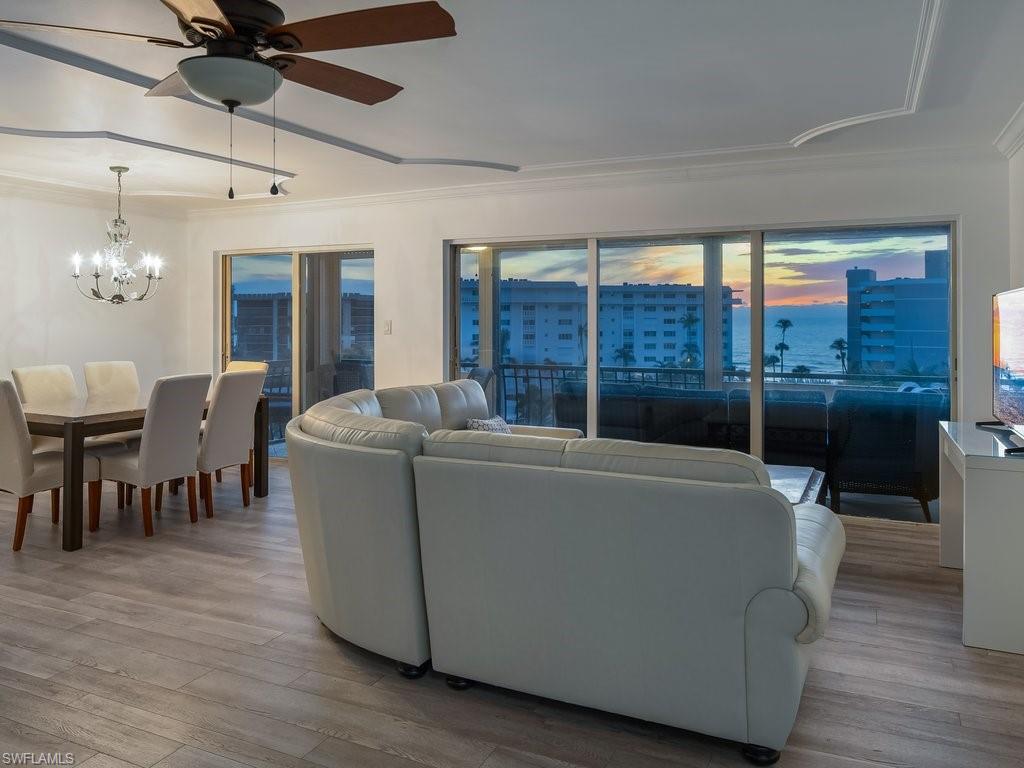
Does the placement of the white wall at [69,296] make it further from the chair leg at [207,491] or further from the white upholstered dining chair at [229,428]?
the chair leg at [207,491]

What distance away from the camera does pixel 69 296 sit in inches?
252

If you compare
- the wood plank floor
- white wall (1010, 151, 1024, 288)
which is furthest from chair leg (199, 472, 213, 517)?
white wall (1010, 151, 1024, 288)

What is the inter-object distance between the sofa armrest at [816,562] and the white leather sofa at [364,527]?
→ 1.21m

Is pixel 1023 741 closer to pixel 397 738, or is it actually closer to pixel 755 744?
pixel 755 744

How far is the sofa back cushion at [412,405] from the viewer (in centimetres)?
406

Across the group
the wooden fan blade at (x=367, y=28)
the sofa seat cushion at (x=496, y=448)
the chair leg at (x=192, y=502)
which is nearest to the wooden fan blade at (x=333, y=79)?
the wooden fan blade at (x=367, y=28)

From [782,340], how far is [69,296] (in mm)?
5843

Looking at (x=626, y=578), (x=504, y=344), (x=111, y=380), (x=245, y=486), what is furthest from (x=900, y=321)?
(x=111, y=380)

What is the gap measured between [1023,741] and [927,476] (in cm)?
299

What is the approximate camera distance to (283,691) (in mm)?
2492

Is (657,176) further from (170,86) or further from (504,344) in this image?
(170,86)

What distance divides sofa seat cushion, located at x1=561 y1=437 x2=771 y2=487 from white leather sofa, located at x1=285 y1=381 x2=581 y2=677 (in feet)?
1.97

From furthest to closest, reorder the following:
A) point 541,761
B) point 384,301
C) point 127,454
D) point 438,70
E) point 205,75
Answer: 1. point 384,301
2. point 127,454
3. point 438,70
4. point 205,75
5. point 541,761

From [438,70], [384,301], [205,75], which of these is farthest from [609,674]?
[384,301]
